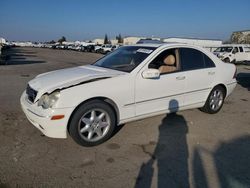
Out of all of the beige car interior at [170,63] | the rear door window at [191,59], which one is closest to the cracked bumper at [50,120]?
the beige car interior at [170,63]

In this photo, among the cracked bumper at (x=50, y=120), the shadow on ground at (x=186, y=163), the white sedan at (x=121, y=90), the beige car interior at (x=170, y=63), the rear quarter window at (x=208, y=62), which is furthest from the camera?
the rear quarter window at (x=208, y=62)

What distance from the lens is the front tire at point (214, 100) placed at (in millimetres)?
5234

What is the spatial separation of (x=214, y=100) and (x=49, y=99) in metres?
3.73

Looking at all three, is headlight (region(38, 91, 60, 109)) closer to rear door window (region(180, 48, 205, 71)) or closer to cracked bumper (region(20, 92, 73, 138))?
cracked bumper (region(20, 92, 73, 138))

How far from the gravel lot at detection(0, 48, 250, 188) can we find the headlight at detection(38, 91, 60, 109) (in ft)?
2.38

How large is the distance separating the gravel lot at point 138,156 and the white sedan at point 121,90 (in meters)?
0.35

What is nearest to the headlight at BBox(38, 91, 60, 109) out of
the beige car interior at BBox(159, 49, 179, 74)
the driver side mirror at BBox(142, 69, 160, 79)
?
the driver side mirror at BBox(142, 69, 160, 79)

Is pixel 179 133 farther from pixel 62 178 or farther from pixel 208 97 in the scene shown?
pixel 62 178

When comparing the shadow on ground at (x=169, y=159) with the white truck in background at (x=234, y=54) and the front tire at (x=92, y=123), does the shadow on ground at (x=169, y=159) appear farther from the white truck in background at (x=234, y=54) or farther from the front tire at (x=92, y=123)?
the white truck in background at (x=234, y=54)

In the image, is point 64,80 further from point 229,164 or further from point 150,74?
point 229,164

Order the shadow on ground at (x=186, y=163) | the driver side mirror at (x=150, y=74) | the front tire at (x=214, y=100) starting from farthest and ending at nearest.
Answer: the front tire at (x=214, y=100) → the driver side mirror at (x=150, y=74) → the shadow on ground at (x=186, y=163)

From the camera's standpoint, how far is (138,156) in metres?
3.47

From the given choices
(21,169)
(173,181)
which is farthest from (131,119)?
(21,169)

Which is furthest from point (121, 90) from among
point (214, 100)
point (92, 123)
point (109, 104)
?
point (214, 100)
